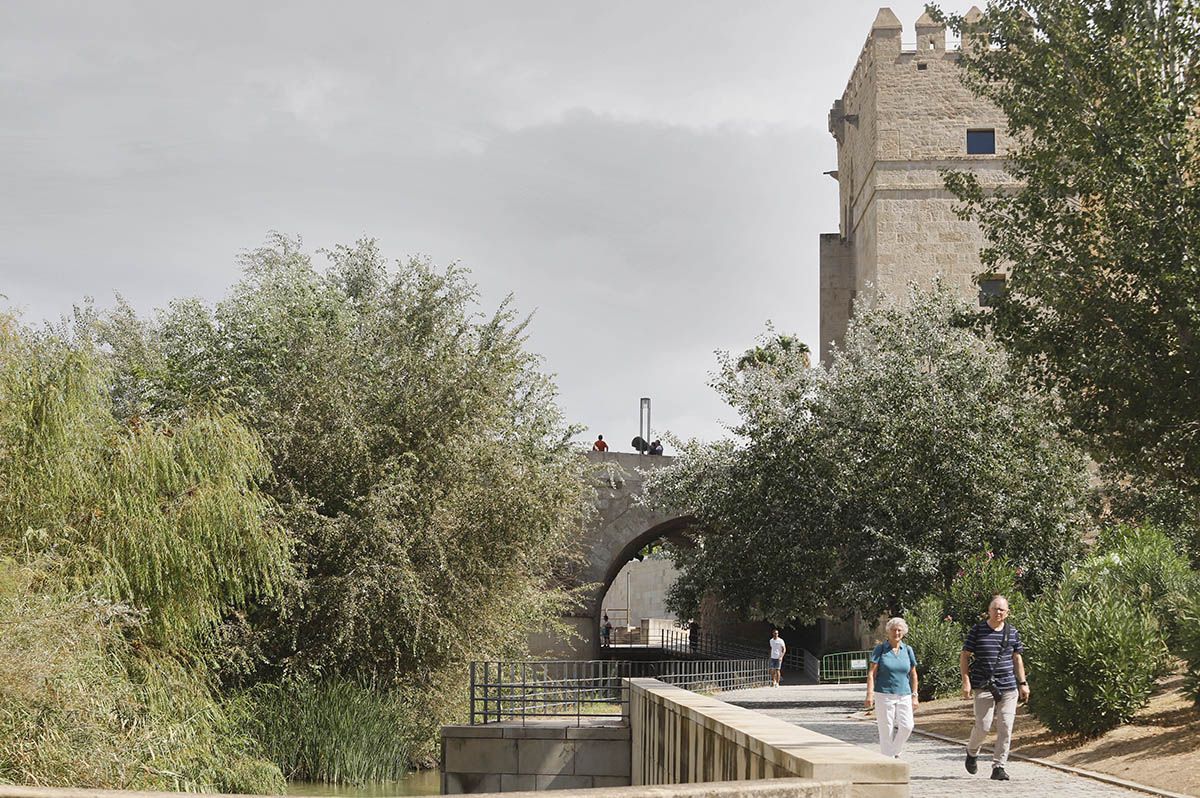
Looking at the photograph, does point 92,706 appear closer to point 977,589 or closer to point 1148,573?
point 977,589

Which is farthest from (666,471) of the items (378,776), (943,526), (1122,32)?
(1122,32)

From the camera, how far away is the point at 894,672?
1165cm

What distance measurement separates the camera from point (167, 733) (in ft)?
47.6

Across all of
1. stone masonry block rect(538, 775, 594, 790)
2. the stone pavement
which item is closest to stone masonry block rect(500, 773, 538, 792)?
stone masonry block rect(538, 775, 594, 790)

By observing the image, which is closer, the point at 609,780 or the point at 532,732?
the point at 609,780

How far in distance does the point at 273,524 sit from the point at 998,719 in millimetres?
9746

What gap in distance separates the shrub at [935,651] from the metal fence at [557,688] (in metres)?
4.03

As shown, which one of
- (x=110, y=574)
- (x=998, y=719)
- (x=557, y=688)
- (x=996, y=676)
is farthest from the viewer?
(x=557, y=688)

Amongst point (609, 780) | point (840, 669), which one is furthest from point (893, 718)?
point (840, 669)

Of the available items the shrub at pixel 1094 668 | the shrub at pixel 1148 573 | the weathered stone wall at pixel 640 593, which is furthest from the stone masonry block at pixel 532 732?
the weathered stone wall at pixel 640 593

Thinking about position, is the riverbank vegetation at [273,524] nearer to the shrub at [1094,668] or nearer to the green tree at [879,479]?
the green tree at [879,479]

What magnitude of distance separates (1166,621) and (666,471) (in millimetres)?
14426

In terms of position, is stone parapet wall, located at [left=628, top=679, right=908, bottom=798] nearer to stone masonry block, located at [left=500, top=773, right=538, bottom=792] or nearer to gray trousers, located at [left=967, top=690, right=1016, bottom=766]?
gray trousers, located at [left=967, top=690, right=1016, bottom=766]

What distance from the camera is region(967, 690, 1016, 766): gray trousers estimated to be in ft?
39.8
